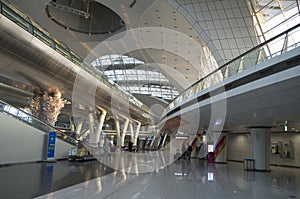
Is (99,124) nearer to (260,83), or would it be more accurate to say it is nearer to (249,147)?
(249,147)

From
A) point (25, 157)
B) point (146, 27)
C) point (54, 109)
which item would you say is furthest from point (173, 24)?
point (25, 157)

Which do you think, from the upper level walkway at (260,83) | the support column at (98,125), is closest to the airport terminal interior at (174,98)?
the upper level walkway at (260,83)

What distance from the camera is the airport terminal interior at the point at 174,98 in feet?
28.6

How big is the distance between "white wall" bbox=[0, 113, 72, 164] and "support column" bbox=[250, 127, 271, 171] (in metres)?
14.2

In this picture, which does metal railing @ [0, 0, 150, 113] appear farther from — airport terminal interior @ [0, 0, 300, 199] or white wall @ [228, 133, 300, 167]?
white wall @ [228, 133, 300, 167]

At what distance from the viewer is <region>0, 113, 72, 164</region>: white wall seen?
1372 centimetres

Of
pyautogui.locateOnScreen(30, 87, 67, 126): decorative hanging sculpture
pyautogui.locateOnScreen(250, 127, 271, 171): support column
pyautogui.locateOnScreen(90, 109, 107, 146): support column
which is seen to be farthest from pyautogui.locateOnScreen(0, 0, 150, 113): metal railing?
pyautogui.locateOnScreen(90, 109, 107, 146): support column

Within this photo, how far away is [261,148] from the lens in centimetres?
1808

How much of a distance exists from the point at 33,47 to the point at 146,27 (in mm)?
12717

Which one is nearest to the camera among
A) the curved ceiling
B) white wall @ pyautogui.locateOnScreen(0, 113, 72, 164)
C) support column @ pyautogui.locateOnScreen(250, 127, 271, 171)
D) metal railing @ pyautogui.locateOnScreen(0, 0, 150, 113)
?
white wall @ pyautogui.locateOnScreen(0, 113, 72, 164)

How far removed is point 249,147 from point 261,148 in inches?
317

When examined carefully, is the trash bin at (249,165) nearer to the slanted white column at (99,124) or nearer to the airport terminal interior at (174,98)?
the airport terminal interior at (174,98)

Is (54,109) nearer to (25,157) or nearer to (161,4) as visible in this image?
(25,157)

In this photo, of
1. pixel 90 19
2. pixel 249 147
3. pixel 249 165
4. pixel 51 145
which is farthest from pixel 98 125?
pixel 249 165
